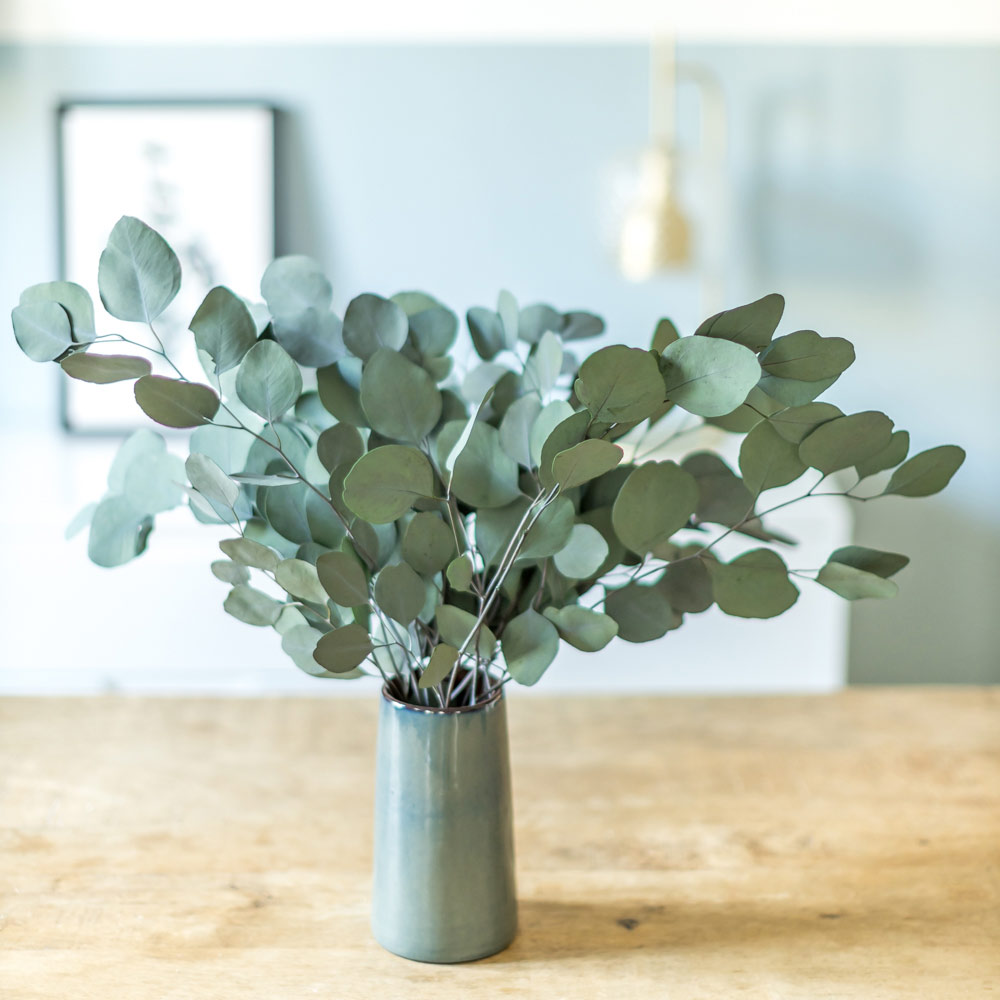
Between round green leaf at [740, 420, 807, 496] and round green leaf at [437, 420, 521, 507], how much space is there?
0.14 metres

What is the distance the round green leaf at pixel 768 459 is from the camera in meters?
0.67

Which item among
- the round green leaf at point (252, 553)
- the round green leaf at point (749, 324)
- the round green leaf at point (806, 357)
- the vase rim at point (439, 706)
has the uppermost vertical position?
the round green leaf at point (749, 324)

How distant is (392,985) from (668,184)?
1.66m

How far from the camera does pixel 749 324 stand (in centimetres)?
62

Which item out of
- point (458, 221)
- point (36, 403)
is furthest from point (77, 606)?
point (458, 221)

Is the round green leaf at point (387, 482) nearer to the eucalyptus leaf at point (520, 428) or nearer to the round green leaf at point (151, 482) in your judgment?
the eucalyptus leaf at point (520, 428)

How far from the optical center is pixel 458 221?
2.30 meters

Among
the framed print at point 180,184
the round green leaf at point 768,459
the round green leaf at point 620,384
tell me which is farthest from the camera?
the framed print at point 180,184

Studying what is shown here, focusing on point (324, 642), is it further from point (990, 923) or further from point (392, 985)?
point (990, 923)

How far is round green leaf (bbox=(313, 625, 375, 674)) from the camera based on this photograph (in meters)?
0.64

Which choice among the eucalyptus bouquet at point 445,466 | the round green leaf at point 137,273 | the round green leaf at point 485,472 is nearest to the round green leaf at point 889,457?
the eucalyptus bouquet at point 445,466

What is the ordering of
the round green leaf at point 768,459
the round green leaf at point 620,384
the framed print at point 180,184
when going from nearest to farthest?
the round green leaf at point 620,384 < the round green leaf at point 768,459 < the framed print at point 180,184

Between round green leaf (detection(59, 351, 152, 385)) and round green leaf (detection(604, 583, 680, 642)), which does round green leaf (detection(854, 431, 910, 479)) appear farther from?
round green leaf (detection(59, 351, 152, 385))

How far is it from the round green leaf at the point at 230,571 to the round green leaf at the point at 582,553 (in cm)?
20
